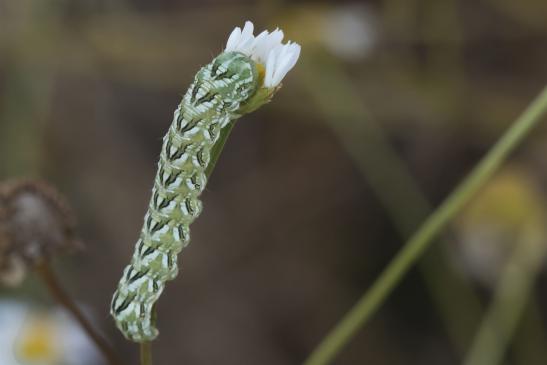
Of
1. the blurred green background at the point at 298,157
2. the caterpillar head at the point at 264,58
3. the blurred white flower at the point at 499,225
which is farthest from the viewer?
the blurred green background at the point at 298,157

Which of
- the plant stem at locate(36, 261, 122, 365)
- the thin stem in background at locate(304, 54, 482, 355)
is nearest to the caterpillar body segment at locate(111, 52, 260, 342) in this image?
the plant stem at locate(36, 261, 122, 365)

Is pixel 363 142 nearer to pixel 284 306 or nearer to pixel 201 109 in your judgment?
pixel 284 306

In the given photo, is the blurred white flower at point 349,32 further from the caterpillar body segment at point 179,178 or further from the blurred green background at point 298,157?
the caterpillar body segment at point 179,178

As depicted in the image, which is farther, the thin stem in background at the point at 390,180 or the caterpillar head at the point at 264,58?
the thin stem in background at the point at 390,180

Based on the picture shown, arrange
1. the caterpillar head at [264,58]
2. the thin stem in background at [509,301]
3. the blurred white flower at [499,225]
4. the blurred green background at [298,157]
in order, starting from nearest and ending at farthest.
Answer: the caterpillar head at [264,58] → the thin stem in background at [509,301] → the blurred white flower at [499,225] → the blurred green background at [298,157]

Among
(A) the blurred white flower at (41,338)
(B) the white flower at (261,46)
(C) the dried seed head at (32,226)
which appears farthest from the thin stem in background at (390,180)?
(B) the white flower at (261,46)

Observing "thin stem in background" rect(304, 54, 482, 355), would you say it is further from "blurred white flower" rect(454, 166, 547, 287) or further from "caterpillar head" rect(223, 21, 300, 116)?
"caterpillar head" rect(223, 21, 300, 116)
